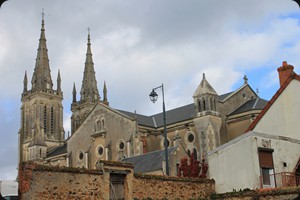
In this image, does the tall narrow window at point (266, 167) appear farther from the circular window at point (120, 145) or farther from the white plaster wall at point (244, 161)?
the circular window at point (120, 145)

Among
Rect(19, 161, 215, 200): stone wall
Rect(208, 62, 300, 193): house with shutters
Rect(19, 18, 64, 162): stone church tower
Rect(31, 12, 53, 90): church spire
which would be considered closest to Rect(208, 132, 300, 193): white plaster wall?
Rect(208, 62, 300, 193): house with shutters

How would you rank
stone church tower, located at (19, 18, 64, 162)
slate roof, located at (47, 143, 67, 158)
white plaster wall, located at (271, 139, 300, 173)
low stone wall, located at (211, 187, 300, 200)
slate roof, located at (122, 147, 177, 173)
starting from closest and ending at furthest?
low stone wall, located at (211, 187, 300, 200) < white plaster wall, located at (271, 139, 300, 173) < slate roof, located at (122, 147, 177, 173) < slate roof, located at (47, 143, 67, 158) < stone church tower, located at (19, 18, 64, 162)

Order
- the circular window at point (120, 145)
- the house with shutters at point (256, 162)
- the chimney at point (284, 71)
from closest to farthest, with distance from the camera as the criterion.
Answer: the house with shutters at point (256, 162)
the chimney at point (284, 71)
the circular window at point (120, 145)

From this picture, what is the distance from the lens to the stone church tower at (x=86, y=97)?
87062mm

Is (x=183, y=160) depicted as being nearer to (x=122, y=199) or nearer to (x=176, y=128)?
(x=176, y=128)

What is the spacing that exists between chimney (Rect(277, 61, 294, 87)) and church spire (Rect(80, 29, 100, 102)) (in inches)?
2468

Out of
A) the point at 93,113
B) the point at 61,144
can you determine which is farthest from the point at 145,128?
the point at 61,144

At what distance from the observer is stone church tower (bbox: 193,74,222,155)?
47.9m

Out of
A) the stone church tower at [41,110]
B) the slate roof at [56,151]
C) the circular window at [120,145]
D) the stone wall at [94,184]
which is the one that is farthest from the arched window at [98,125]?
the stone wall at [94,184]

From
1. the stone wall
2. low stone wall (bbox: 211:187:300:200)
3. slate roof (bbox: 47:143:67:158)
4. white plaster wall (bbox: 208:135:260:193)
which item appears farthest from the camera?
slate roof (bbox: 47:143:67:158)

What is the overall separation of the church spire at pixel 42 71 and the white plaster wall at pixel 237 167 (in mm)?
66098

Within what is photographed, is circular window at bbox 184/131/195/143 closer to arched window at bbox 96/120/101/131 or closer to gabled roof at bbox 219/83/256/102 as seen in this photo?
gabled roof at bbox 219/83/256/102

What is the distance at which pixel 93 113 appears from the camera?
59.1 m

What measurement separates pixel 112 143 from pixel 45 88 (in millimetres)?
33133
